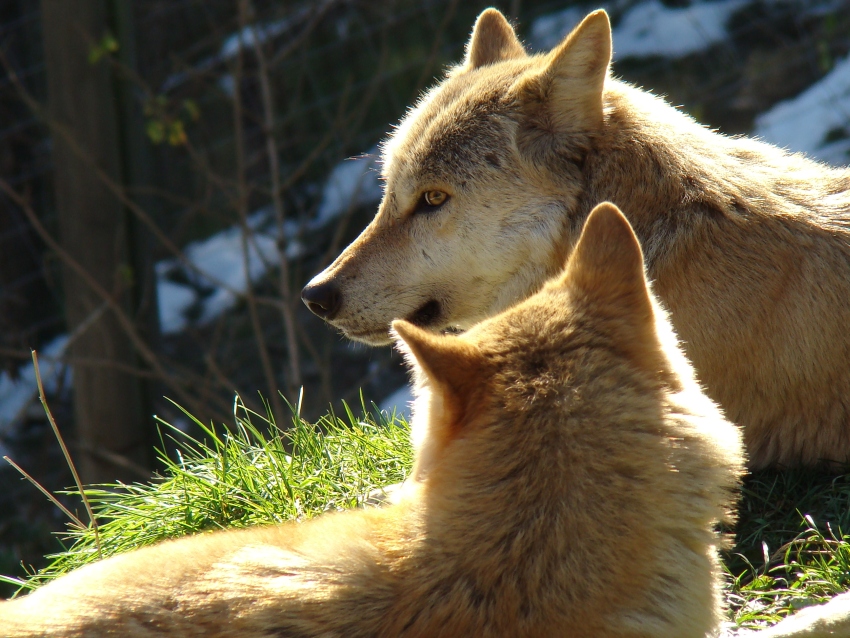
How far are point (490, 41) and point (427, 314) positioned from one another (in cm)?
139

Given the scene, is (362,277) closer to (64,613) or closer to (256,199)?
(64,613)

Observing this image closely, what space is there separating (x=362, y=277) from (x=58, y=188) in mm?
3408

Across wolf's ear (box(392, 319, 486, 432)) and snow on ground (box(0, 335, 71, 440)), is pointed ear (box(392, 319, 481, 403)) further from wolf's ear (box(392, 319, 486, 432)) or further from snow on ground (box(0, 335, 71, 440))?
snow on ground (box(0, 335, 71, 440))

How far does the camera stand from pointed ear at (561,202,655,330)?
235 centimetres

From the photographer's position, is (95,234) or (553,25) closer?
(95,234)

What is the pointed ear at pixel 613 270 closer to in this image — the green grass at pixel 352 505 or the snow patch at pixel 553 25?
the green grass at pixel 352 505

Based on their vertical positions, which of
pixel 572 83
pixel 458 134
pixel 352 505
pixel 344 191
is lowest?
pixel 352 505

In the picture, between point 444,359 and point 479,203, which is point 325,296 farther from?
point 444,359

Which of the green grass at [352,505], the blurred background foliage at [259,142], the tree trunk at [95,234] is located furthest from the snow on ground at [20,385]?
the green grass at [352,505]

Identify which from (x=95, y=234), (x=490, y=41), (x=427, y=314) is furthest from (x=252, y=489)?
(x=95, y=234)

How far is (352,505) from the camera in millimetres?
3277

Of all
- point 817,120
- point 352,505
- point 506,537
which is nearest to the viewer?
point 506,537

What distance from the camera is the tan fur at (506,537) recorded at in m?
2.00

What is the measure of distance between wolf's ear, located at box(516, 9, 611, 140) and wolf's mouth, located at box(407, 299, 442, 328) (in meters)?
0.79
